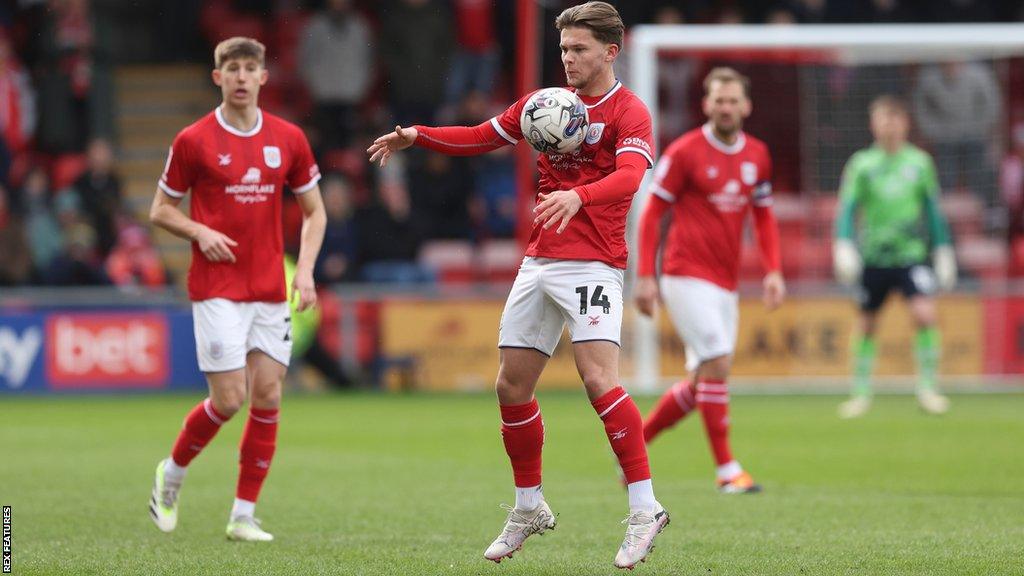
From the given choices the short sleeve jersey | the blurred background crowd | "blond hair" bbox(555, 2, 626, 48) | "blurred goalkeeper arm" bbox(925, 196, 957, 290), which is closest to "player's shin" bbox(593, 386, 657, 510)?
"blond hair" bbox(555, 2, 626, 48)

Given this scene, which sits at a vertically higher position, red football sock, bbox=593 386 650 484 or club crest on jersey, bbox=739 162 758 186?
club crest on jersey, bbox=739 162 758 186

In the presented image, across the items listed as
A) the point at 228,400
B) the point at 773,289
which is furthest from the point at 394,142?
the point at 773,289

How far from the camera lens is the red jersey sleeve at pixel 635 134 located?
6.61m

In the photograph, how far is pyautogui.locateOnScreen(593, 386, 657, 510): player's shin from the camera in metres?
6.65

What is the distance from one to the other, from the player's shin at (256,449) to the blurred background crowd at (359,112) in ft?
36.5

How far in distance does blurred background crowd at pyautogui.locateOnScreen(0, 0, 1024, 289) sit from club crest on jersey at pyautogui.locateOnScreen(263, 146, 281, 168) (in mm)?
11122

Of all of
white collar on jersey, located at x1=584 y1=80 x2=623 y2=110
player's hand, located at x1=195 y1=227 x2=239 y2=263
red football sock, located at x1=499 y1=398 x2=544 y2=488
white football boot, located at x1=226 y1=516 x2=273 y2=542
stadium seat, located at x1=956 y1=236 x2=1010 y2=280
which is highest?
white collar on jersey, located at x1=584 y1=80 x2=623 y2=110

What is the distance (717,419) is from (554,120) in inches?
140

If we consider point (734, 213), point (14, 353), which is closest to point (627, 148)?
point (734, 213)

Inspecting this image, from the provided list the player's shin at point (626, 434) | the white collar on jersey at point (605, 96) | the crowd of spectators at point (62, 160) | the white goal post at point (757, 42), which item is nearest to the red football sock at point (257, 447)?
the player's shin at point (626, 434)

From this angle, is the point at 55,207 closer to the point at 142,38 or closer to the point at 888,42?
the point at 142,38

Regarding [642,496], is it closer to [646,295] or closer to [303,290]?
[303,290]

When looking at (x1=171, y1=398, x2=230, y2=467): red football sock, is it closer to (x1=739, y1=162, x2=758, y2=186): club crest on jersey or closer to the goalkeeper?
(x1=739, y1=162, x2=758, y2=186): club crest on jersey

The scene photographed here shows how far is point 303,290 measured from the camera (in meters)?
7.82
